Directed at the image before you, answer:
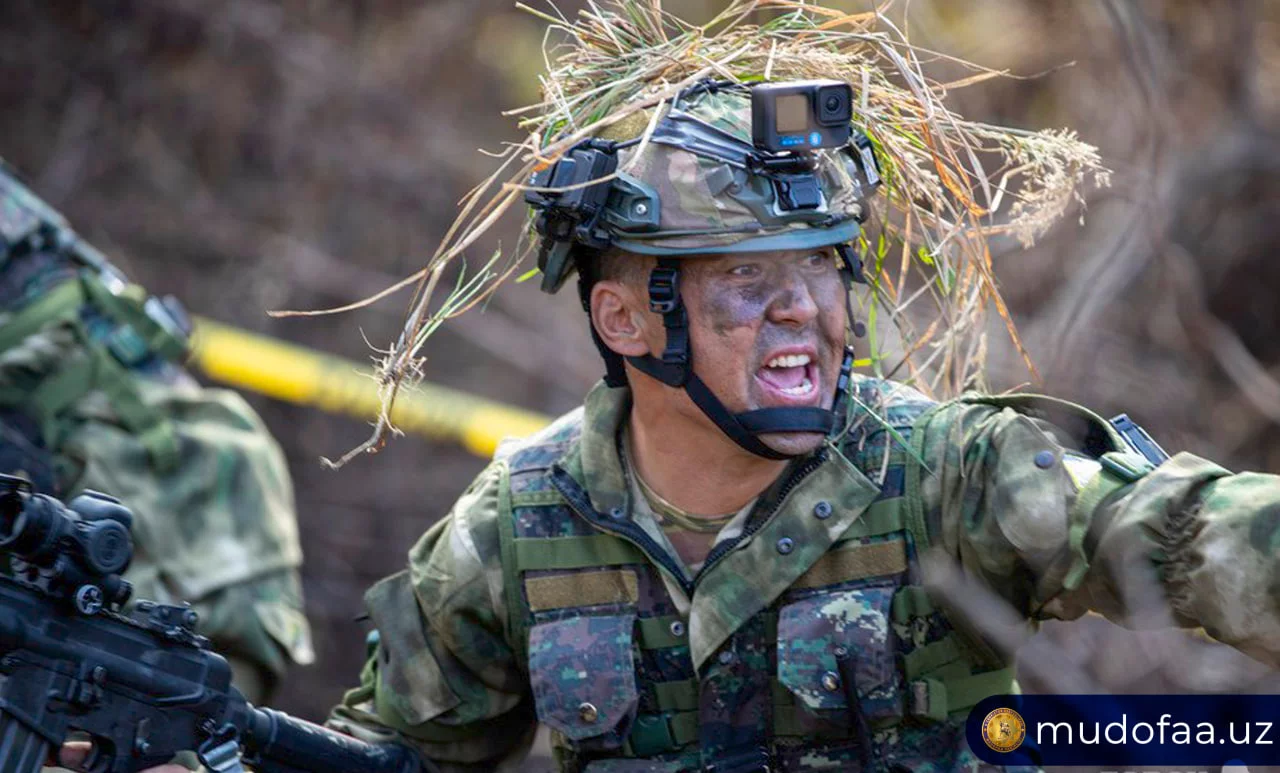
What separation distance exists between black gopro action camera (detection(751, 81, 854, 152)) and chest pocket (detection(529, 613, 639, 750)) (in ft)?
3.48

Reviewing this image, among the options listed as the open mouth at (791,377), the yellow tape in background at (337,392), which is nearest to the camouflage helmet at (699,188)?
the open mouth at (791,377)

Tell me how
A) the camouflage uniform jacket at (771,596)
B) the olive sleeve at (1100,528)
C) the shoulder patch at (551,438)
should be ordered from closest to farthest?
the olive sleeve at (1100,528)
the camouflage uniform jacket at (771,596)
the shoulder patch at (551,438)

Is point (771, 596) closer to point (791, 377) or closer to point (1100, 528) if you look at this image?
point (791, 377)

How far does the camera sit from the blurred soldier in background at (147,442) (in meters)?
5.36

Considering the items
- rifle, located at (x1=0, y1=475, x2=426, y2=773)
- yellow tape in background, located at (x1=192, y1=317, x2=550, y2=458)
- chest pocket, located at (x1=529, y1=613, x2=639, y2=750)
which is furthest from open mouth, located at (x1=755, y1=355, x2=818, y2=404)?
yellow tape in background, located at (x1=192, y1=317, x2=550, y2=458)

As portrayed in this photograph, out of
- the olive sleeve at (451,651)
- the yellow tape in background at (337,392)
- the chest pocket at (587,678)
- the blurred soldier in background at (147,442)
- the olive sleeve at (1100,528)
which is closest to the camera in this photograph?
the olive sleeve at (1100,528)

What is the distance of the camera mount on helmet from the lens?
3486 mm

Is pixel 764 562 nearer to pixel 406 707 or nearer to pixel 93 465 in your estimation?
pixel 406 707

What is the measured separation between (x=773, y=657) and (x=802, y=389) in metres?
0.58

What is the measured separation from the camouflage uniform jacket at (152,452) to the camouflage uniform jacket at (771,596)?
5.07 feet

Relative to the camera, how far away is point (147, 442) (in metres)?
5.45

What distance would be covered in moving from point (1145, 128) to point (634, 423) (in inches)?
99.5

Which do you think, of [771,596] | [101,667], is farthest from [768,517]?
[101,667]

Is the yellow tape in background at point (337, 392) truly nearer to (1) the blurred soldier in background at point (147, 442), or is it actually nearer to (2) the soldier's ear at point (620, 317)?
(1) the blurred soldier in background at point (147, 442)
